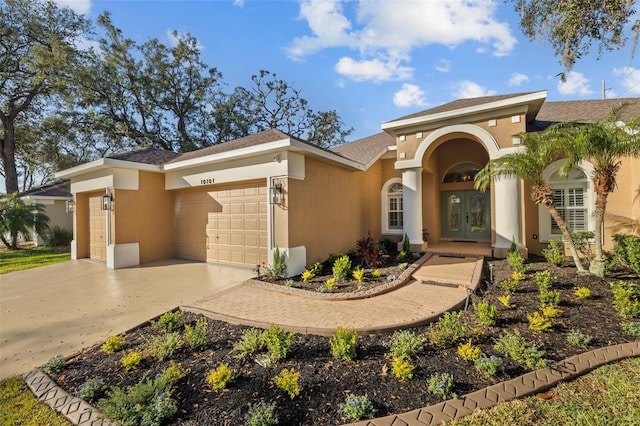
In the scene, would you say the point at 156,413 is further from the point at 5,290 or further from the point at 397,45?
the point at 397,45

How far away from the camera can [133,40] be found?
2111 cm

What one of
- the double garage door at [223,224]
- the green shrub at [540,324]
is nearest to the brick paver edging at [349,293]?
the double garage door at [223,224]

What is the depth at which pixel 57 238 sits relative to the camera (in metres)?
15.8

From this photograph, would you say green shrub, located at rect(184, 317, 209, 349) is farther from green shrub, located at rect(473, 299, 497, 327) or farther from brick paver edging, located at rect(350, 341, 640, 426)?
green shrub, located at rect(473, 299, 497, 327)

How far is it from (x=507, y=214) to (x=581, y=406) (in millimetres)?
6909

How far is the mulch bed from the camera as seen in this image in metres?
3.00

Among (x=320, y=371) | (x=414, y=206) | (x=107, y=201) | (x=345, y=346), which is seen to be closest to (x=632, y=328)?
(x=345, y=346)

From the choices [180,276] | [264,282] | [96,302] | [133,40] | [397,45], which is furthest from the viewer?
[133,40]

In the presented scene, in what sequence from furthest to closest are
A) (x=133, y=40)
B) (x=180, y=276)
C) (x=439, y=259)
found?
(x=133, y=40), (x=439, y=259), (x=180, y=276)

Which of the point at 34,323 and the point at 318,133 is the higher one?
the point at 318,133

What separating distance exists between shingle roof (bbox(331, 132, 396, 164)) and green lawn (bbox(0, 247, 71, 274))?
1344 cm

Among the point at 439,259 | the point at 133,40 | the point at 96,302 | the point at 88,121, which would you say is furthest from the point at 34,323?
the point at 133,40

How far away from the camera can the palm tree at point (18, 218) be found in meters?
13.6

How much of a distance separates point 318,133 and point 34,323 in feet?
82.2
